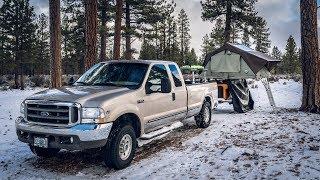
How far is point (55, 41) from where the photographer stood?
13891 millimetres

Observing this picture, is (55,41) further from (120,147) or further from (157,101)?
(120,147)

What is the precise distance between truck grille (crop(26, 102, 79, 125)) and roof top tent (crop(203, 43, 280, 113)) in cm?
923

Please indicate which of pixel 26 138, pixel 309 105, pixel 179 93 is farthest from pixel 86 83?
pixel 309 105

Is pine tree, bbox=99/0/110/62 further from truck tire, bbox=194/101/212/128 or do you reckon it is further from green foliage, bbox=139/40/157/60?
green foliage, bbox=139/40/157/60

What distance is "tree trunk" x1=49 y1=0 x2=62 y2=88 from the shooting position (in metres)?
13.7

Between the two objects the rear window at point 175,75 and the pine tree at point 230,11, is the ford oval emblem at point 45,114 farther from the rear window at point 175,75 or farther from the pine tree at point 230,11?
the pine tree at point 230,11

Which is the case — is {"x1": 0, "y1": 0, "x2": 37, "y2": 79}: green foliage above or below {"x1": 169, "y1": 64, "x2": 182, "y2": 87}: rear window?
above

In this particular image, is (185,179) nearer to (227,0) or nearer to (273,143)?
(273,143)

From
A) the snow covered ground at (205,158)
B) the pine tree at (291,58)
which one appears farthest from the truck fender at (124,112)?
the pine tree at (291,58)

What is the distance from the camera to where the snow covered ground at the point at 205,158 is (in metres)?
6.21

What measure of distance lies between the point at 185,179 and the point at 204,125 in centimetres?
493

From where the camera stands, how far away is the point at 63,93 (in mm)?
Answer: 6633

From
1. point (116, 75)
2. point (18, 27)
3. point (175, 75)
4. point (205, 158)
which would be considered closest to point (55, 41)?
point (175, 75)

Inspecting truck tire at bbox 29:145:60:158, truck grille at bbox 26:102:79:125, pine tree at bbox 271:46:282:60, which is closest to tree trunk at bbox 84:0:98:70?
truck tire at bbox 29:145:60:158
